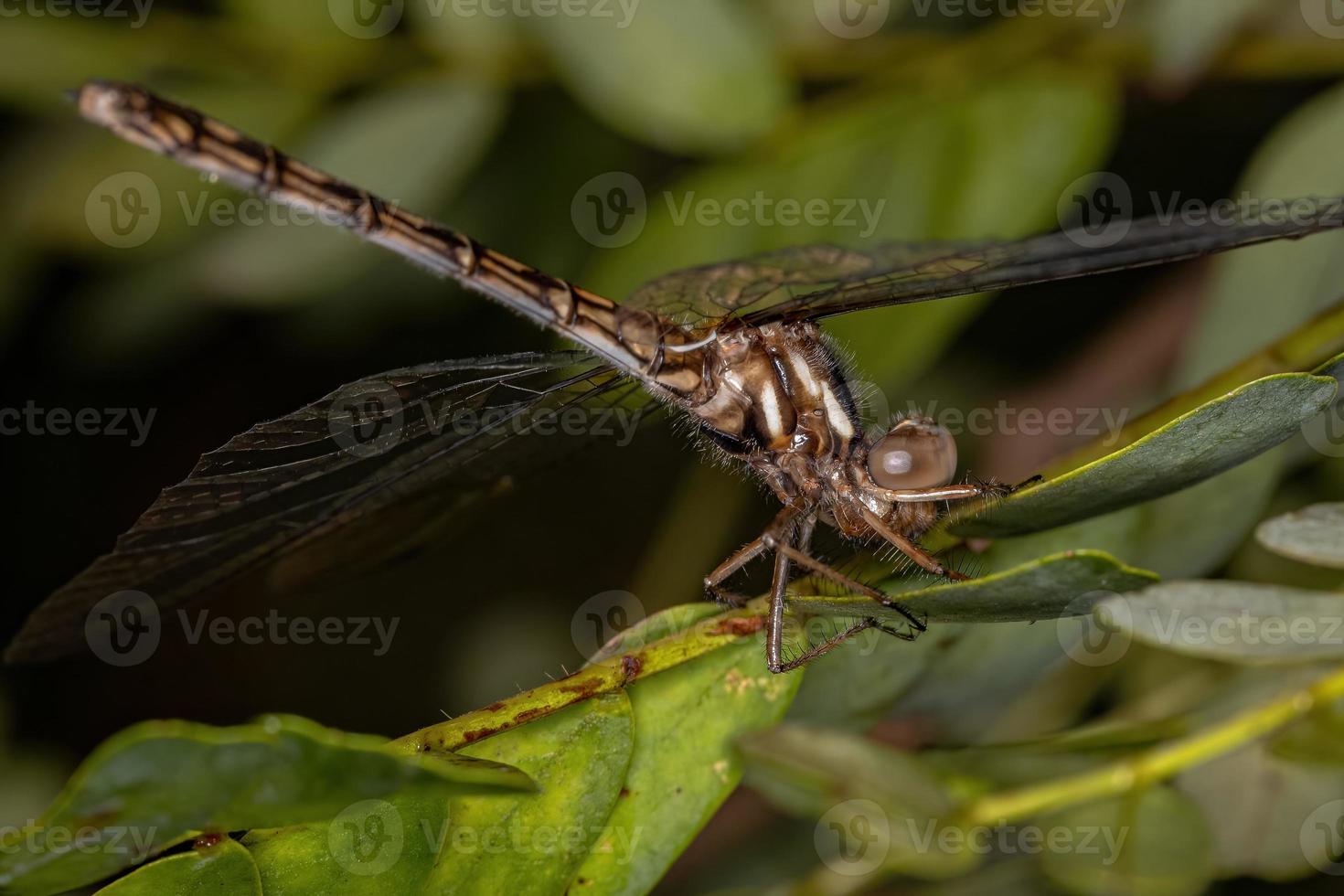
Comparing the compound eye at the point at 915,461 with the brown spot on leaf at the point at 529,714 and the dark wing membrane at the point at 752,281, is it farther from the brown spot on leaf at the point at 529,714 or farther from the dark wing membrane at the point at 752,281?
the brown spot on leaf at the point at 529,714

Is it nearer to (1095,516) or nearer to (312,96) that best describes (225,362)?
(312,96)

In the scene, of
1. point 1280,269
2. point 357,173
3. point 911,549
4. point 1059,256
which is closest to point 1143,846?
point 911,549

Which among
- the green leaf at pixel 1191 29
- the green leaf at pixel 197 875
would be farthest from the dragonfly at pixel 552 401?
the green leaf at pixel 197 875

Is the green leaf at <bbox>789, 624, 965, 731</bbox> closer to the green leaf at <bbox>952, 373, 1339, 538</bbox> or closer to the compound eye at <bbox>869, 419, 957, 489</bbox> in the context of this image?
the green leaf at <bbox>952, 373, 1339, 538</bbox>

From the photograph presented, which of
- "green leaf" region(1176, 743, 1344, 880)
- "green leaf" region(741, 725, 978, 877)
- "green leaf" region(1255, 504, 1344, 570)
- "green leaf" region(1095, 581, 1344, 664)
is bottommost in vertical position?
"green leaf" region(741, 725, 978, 877)

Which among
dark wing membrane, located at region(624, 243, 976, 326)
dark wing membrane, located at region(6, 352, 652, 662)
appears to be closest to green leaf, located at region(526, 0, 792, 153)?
dark wing membrane, located at region(624, 243, 976, 326)

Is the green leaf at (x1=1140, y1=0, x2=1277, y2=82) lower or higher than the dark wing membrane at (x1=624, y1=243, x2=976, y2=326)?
higher

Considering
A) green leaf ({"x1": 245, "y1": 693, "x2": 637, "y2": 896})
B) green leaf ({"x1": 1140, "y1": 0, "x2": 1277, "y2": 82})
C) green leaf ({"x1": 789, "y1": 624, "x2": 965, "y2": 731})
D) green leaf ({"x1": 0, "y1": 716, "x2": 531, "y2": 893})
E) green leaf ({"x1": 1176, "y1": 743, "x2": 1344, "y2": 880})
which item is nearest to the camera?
green leaf ({"x1": 0, "y1": 716, "x2": 531, "y2": 893})
